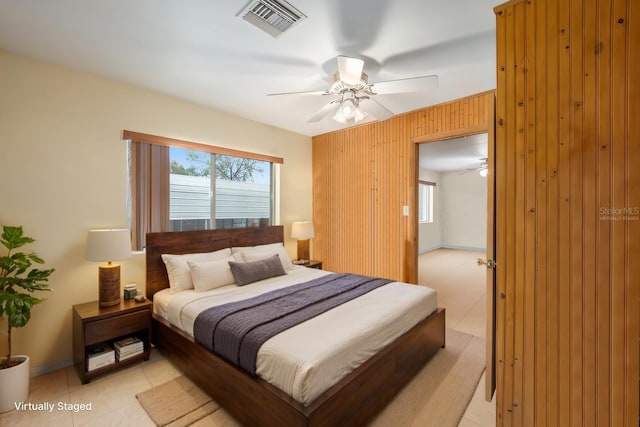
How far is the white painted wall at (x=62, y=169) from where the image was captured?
89.2 inches

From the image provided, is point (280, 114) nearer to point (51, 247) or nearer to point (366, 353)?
point (51, 247)

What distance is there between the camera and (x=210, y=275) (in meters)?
2.83

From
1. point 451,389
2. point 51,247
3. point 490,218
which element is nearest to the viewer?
point 490,218

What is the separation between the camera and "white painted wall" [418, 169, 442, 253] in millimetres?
8211

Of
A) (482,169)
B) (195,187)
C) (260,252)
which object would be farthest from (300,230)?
(482,169)

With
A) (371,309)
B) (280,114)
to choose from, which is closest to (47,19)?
(280,114)

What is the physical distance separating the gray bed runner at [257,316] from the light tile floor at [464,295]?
47.0 inches

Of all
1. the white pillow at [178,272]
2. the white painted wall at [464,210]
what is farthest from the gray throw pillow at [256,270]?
the white painted wall at [464,210]

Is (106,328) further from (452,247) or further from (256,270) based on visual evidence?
(452,247)

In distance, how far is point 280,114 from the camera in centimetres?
370

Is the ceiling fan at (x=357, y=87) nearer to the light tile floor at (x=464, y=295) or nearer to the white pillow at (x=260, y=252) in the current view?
the white pillow at (x=260, y=252)

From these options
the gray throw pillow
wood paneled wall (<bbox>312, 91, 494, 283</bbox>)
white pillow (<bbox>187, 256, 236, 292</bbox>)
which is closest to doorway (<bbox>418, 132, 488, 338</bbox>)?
wood paneled wall (<bbox>312, 91, 494, 283</bbox>)

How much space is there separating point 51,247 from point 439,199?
9.25 metres

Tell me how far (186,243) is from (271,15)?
2.51 m
